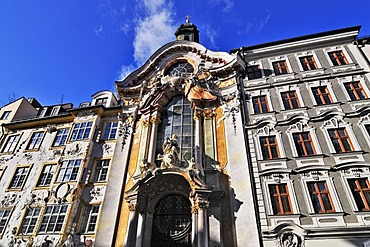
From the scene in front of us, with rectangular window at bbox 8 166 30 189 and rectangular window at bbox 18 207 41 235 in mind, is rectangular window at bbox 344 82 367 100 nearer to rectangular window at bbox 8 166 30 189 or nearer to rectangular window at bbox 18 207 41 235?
rectangular window at bbox 18 207 41 235

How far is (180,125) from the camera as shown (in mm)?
20672

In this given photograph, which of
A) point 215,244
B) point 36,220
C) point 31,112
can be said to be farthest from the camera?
point 31,112

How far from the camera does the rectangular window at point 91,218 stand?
17.1m

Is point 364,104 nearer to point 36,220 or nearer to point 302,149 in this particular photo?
point 302,149

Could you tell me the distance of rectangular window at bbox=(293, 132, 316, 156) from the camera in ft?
51.7

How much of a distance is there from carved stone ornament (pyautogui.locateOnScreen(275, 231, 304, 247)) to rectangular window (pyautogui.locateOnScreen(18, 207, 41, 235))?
688 inches

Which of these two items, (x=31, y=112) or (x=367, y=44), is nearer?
(x=367, y=44)

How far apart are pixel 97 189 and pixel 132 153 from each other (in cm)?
398

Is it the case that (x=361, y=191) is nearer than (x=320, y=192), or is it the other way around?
(x=361, y=191)

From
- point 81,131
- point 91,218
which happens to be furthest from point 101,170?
point 81,131

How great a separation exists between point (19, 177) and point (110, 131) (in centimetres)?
921

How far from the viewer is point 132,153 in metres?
20.1

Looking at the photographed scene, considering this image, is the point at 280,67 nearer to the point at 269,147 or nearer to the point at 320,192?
the point at 269,147

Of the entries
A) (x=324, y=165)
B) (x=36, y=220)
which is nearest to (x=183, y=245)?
(x=324, y=165)
